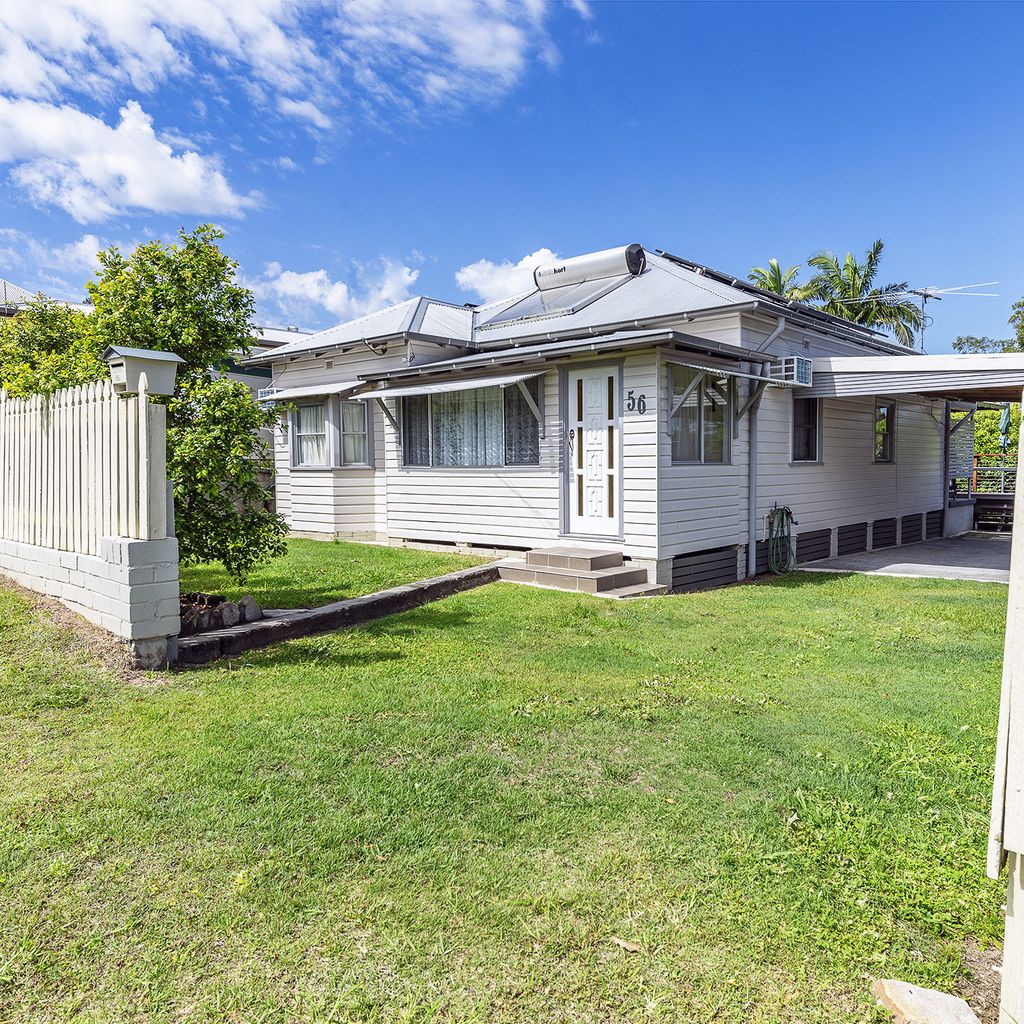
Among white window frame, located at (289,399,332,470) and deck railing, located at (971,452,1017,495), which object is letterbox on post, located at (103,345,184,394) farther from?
deck railing, located at (971,452,1017,495)

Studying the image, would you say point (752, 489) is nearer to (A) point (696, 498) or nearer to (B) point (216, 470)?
(A) point (696, 498)

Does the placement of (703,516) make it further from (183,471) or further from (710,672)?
(183,471)

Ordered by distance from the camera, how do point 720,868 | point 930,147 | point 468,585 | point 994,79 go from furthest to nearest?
1. point 930,147
2. point 994,79
3. point 468,585
4. point 720,868

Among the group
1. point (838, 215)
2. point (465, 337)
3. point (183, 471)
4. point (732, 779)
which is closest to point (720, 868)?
point (732, 779)

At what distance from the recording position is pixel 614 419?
9383 mm

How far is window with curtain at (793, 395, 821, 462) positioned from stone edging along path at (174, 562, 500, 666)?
6.60m

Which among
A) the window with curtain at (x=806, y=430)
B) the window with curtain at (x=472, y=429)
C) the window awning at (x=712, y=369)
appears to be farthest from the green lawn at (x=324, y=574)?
the window with curtain at (x=806, y=430)

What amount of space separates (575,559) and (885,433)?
930 cm

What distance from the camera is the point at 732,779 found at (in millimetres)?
3455

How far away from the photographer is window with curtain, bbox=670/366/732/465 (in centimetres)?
923

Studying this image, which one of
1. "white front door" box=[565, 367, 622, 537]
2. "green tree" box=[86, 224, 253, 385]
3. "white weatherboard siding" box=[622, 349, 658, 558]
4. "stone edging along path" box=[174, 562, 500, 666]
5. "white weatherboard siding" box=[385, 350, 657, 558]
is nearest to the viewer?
"stone edging along path" box=[174, 562, 500, 666]

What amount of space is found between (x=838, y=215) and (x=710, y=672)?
34.3 meters

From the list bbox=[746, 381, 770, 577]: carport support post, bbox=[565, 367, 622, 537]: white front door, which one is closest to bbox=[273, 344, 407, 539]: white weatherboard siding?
bbox=[565, 367, 622, 537]: white front door

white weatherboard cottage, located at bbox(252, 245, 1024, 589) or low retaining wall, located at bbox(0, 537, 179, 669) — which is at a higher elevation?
white weatherboard cottage, located at bbox(252, 245, 1024, 589)
